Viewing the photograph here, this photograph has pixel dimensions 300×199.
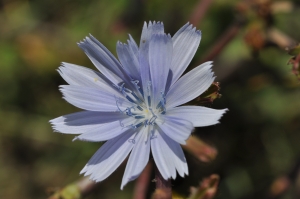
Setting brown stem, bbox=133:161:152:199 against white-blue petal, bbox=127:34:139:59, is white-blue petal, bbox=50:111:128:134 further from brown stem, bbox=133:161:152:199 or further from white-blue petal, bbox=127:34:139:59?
brown stem, bbox=133:161:152:199

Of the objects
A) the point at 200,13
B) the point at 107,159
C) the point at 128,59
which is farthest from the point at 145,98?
the point at 200,13

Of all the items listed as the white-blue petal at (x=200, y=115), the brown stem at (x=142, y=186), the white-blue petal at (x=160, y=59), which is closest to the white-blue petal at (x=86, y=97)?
the white-blue petal at (x=160, y=59)

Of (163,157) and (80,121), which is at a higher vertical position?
(80,121)

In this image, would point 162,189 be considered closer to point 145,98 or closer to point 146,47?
point 145,98

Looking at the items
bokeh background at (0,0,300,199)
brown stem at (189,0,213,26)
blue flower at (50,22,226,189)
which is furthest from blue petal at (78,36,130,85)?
brown stem at (189,0,213,26)

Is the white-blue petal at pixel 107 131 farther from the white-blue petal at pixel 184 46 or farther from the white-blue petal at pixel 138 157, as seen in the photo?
the white-blue petal at pixel 184 46

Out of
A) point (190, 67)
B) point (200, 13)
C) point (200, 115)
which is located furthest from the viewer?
point (190, 67)

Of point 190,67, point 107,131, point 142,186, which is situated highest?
point 190,67
